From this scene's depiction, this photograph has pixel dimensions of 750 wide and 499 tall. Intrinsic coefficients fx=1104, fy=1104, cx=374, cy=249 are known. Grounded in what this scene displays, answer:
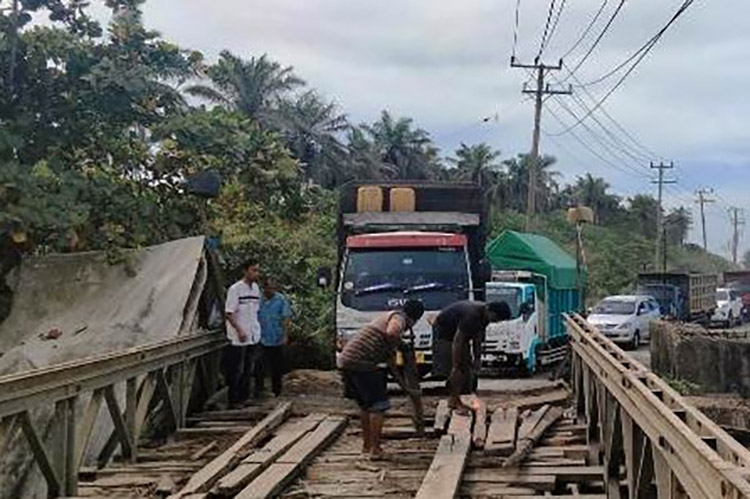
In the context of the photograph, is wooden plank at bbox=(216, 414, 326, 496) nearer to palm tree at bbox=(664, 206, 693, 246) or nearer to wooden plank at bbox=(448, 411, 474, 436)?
wooden plank at bbox=(448, 411, 474, 436)

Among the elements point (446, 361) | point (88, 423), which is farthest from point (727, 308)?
point (88, 423)

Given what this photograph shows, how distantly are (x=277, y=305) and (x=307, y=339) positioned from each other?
4.51 meters

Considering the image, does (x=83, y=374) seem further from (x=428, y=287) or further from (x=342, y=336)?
(x=428, y=287)

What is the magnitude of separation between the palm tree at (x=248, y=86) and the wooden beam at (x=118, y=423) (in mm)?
43932

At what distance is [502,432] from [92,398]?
3.78m

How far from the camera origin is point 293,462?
8781mm

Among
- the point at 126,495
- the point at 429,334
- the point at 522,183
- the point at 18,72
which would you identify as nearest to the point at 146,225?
the point at 18,72

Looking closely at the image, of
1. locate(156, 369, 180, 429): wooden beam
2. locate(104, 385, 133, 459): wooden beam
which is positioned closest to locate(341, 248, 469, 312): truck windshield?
locate(156, 369, 180, 429): wooden beam

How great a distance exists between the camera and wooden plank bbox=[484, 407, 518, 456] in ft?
30.7

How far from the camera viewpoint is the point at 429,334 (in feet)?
48.4

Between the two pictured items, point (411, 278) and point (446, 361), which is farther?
point (411, 278)

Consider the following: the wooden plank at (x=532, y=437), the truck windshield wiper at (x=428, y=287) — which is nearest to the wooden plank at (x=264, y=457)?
the wooden plank at (x=532, y=437)

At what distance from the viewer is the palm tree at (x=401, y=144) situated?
233 ft

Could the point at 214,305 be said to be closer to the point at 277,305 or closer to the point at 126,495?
the point at 277,305
